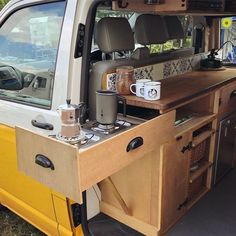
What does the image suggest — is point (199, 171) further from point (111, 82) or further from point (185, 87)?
point (111, 82)

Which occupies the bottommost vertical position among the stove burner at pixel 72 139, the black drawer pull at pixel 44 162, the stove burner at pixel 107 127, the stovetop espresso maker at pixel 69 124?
the black drawer pull at pixel 44 162

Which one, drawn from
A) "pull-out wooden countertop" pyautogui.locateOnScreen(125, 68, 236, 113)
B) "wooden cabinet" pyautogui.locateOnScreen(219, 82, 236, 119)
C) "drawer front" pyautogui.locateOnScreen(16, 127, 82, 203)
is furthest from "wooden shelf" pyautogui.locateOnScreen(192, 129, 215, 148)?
"drawer front" pyautogui.locateOnScreen(16, 127, 82, 203)

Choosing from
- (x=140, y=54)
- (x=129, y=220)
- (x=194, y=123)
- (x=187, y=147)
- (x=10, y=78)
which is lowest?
(x=129, y=220)

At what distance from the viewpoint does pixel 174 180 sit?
181 cm

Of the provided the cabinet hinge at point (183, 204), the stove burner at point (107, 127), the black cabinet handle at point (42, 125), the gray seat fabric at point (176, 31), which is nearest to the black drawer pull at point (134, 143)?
the stove burner at point (107, 127)

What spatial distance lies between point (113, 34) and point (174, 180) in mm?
920

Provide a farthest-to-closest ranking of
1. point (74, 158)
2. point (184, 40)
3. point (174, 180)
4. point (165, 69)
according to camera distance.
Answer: point (184, 40)
point (165, 69)
point (174, 180)
point (74, 158)

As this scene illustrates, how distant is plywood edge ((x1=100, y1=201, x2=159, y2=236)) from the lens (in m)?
1.81

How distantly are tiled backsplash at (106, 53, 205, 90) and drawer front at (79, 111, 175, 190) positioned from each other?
41cm

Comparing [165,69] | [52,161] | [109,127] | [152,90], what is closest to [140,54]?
[165,69]

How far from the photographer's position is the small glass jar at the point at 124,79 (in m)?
1.70

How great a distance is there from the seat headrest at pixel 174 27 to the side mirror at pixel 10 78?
125 cm

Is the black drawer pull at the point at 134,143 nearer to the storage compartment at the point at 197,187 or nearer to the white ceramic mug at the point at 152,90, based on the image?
the white ceramic mug at the point at 152,90

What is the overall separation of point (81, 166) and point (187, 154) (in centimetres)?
95
